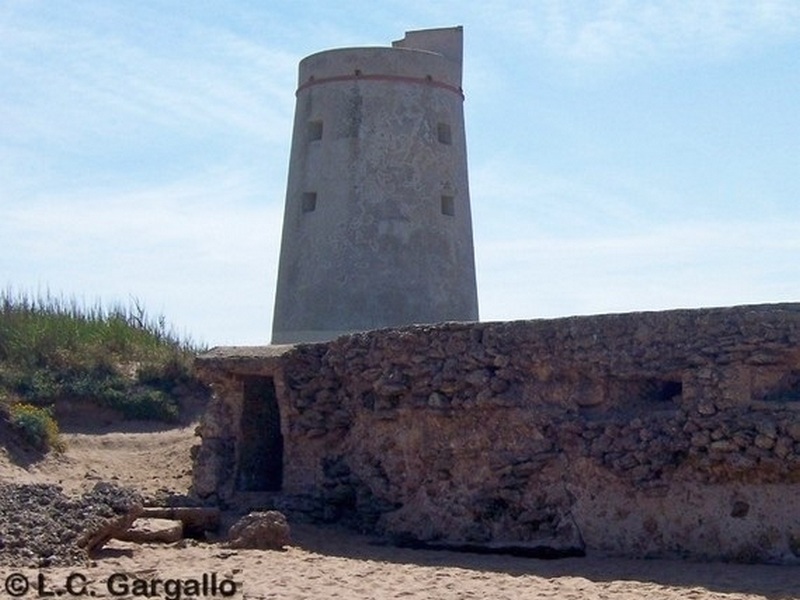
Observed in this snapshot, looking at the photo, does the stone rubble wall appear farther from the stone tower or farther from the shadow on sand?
the stone tower

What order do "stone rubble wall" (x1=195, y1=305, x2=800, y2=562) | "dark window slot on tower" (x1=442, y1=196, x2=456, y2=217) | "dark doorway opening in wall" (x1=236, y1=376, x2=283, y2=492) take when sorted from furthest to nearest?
"dark window slot on tower" (x1=442, y1=196, x2=456, y2=217) → "dark doorway opening in wall" (x1=236, y1=376, x2=283, y2=492) → "stone rubble wall" (x1=195, y1=305, x2=800, y2=562)

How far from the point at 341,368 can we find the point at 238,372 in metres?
1.28

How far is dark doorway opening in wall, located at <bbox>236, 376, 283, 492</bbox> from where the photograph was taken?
49.3 ft

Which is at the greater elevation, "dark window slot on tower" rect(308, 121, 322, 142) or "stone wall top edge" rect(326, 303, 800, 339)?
"dark window slot on tower" rect(308, 121, 322, 142)

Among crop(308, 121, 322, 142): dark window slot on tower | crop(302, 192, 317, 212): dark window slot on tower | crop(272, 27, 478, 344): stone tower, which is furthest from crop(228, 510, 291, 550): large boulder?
crop(308, 121, 322, 142): dark window slot on tower

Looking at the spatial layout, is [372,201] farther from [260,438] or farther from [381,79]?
[260,438]

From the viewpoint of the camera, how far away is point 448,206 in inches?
789

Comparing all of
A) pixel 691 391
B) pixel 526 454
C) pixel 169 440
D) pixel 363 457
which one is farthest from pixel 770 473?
pixel 169 440

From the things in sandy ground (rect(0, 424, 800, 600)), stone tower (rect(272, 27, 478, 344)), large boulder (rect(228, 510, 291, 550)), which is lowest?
sandy ground (rect(0, 424, 800, 600))

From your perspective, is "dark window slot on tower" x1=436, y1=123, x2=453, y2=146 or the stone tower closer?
the stone tower

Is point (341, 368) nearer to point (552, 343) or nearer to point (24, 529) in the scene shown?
point (552, 343)

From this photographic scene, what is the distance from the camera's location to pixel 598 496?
11.9m

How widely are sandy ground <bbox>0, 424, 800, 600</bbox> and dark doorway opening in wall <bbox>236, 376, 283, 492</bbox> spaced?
1843 millimetres

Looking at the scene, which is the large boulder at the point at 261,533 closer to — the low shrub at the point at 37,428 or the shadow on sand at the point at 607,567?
the shadow on sand at the point at 607,567
